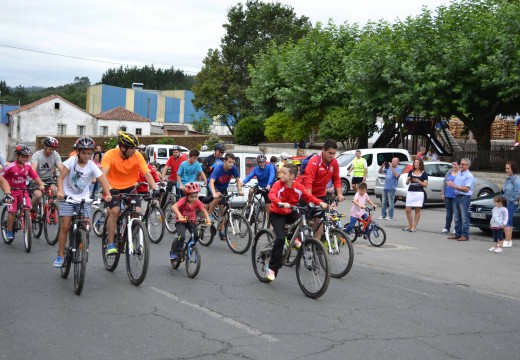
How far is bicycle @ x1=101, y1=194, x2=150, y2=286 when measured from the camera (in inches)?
357

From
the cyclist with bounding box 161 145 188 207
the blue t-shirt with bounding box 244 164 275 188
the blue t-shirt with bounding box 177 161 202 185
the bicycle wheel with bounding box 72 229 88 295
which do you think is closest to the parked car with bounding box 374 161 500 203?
the cyclist with bounding box 161 145 188 207

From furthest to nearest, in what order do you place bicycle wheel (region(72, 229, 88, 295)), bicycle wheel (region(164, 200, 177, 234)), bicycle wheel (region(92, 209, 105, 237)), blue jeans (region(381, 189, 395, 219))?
blue jeans (region(381, 189, 395, 219)) → bicycle wheel (region(164, 200, 177, 234)) → bicycle wheel (region(92, 209, 105, 237)) → bicycle wheel (region(72, 229, 88, 295))

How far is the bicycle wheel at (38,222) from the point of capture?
13.1 meters

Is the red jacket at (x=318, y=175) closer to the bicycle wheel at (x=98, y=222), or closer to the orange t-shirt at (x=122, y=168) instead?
the orange t-shirt at (x=122, y=168)

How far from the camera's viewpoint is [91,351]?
6285 millimetres

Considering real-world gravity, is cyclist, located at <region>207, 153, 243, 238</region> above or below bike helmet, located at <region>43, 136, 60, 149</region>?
below

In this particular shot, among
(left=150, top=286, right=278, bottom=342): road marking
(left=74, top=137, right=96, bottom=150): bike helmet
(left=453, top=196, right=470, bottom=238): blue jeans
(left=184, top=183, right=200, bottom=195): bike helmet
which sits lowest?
(left=150, top=286, right=278, bottom=342): road marking

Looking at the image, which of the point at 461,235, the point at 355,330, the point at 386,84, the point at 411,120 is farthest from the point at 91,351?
the point at 411,120

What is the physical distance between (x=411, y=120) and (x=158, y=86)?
435 ft

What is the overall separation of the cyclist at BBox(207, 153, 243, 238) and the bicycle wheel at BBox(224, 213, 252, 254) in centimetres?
29

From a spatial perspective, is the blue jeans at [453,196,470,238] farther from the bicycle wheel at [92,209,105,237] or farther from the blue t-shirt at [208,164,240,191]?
the bicycle wheel at [92,209,105,237]

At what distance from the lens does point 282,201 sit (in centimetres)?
948

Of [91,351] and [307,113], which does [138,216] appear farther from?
[307,113]

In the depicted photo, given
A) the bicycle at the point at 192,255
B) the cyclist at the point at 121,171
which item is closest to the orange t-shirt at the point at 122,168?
the cyclist at the point at 121,171
